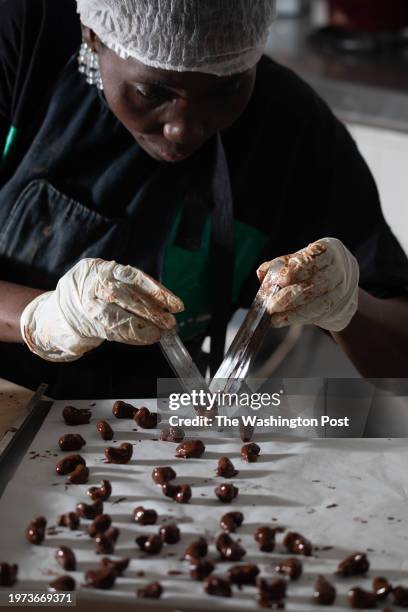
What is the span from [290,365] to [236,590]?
1.51 meters

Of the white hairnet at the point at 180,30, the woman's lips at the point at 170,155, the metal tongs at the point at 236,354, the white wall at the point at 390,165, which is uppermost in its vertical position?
the white hairnet at the point at 180,30

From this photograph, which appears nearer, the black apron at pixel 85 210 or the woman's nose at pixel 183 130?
the woman's nose at pixel 183 130

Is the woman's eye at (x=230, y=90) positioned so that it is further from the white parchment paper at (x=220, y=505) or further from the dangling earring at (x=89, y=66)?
the white parchment paper at (x=220, y=505)

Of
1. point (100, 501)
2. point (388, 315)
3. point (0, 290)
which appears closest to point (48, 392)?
point (0, 290)

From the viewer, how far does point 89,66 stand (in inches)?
53.9

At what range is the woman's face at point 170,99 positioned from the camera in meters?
1.19

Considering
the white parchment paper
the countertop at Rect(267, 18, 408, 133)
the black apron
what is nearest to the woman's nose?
the black apron

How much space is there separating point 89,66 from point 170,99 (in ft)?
0.73

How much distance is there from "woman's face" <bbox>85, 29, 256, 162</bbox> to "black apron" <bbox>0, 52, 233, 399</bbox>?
129 millimetres

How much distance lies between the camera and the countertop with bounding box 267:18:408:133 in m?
2.34

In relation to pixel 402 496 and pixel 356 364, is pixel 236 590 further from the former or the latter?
pixel 356 364

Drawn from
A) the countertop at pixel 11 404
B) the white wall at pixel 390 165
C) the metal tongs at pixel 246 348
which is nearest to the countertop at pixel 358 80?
the white wall at pixel 390 165

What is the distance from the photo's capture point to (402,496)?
108 cm

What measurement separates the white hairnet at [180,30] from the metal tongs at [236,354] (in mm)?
297
